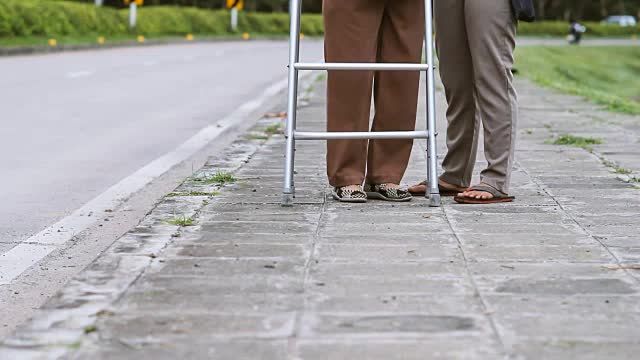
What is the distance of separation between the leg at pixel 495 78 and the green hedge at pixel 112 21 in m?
25.5

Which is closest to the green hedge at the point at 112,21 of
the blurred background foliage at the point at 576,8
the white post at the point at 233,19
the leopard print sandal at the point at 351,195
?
the white post at the point at 233,19

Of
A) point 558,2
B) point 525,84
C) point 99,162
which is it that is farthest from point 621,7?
point 99,162

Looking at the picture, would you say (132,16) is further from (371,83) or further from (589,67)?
(371,83)

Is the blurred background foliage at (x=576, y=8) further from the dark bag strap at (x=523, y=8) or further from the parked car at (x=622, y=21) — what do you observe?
the dark bag strap at (x=523, y=8)

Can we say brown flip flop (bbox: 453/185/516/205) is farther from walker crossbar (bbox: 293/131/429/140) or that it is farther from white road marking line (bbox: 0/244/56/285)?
white road marking line (bbox: 0/244/56/285)

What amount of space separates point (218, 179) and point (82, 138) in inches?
153

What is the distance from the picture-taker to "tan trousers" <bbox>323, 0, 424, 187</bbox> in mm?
5598

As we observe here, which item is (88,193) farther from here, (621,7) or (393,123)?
(621,7)

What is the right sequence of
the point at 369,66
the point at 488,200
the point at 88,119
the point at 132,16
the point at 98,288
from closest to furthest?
1. the point at 98,288
2. the point at 369,66
3. the point at 488,200
4. the point at 88,119
5. the point at 132,16

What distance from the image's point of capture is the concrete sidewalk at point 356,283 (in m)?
3.18

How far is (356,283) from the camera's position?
386cm

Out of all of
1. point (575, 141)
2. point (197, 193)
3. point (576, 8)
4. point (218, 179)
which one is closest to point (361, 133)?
point (197, 193)

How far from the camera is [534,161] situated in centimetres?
752

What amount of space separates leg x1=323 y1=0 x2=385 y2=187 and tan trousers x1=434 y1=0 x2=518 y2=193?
0.40 metres
